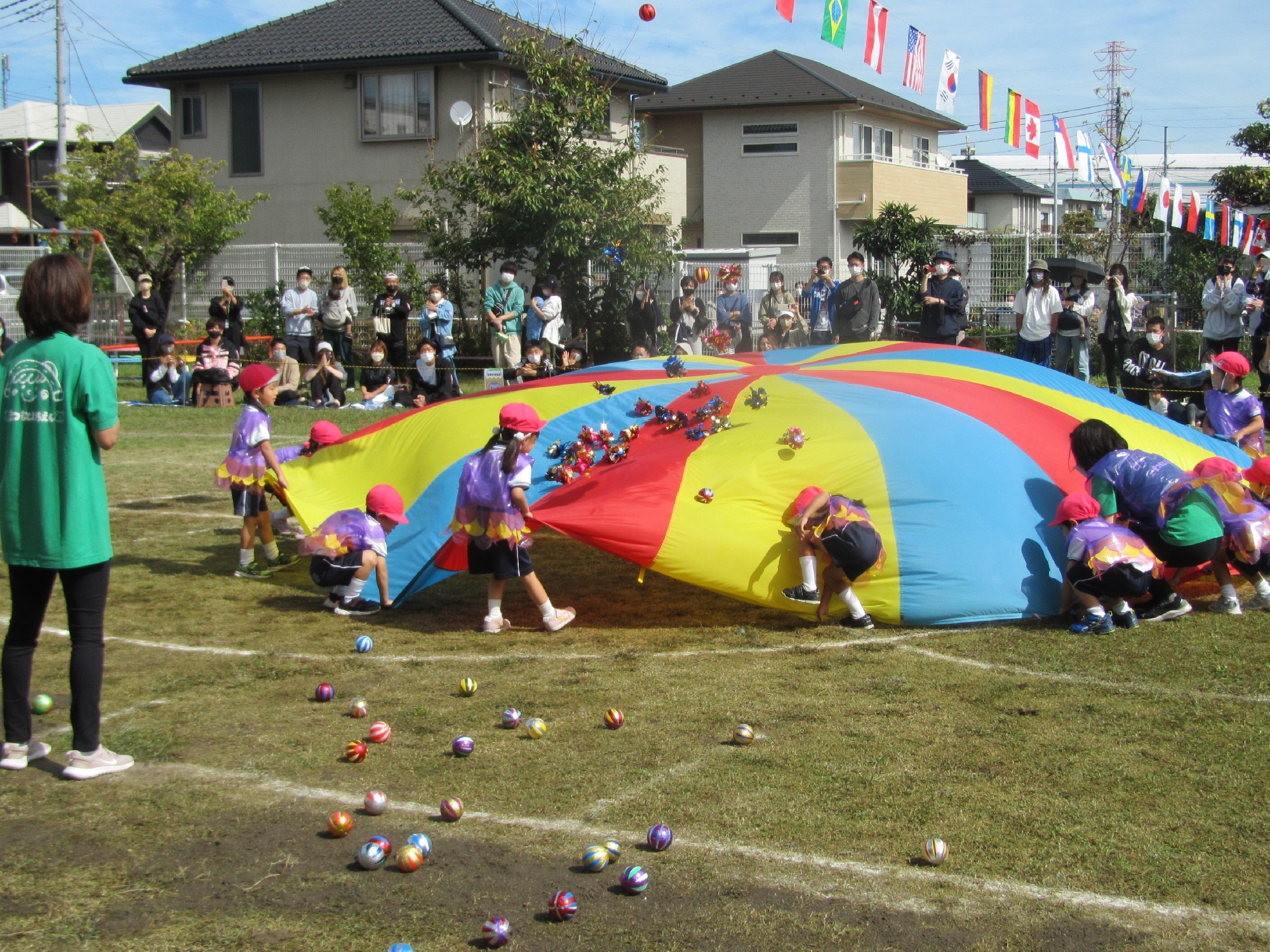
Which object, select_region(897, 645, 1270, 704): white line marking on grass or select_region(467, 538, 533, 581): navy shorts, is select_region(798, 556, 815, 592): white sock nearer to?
select_region(897, 645, 1270, 704): white line marking on grass

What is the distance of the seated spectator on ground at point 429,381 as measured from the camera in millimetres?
16391

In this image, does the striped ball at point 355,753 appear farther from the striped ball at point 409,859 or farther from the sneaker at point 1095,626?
the sneaker at point 1095,626

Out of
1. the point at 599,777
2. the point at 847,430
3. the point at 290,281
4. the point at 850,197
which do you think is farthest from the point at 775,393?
the point at 850,197

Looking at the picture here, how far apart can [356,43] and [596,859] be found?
25.3m

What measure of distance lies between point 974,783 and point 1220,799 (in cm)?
83

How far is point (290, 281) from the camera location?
77.8 ft

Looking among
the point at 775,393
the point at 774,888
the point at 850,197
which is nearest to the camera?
the point at 774,888

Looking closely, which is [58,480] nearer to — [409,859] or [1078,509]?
[409,859]

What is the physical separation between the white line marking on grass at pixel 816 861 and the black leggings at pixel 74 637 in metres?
0.35

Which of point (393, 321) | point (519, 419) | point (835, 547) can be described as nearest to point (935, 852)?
point (835, 547)

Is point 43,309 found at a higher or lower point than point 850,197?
lower

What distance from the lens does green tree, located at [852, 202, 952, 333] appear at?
21.7 m

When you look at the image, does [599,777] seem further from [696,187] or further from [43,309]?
[696,187]

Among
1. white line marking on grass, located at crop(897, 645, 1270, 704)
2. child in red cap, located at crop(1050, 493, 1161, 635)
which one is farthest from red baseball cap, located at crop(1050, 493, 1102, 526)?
white line marking on grass, located at crop(897, 645, 1270, 704)
